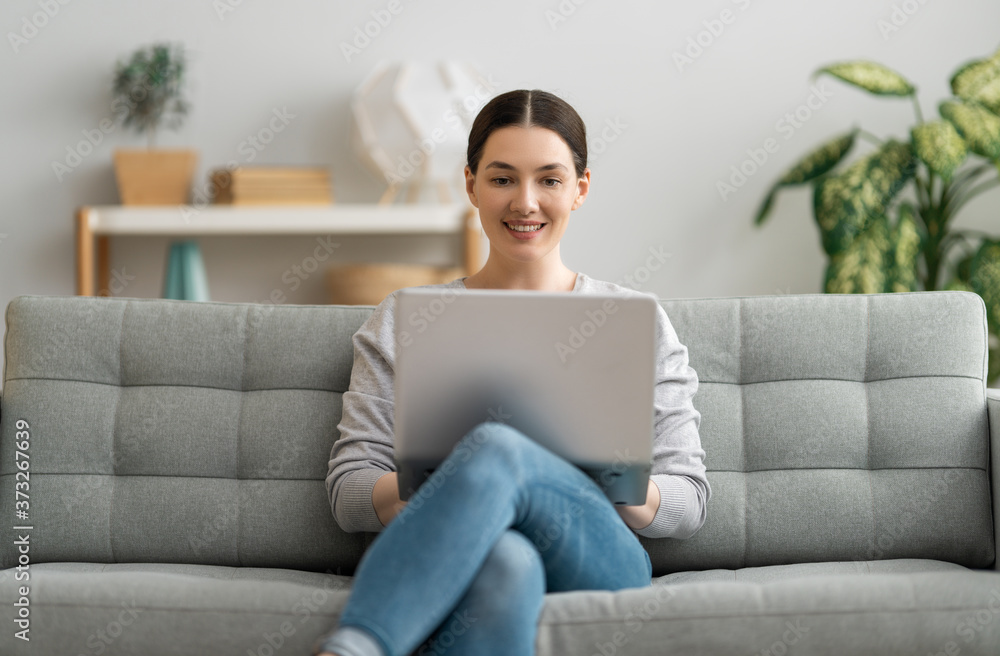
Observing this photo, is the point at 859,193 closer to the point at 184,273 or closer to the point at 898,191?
the point at 898,191

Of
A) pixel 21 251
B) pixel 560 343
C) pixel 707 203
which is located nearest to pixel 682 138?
pixel 707 203

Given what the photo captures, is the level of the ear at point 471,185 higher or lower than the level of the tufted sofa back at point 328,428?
higher

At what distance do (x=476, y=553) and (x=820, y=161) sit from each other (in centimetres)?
202

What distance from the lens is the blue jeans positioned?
0.97m

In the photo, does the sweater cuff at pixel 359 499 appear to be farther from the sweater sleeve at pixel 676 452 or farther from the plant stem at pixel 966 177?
the plant stem at pixel 966 177

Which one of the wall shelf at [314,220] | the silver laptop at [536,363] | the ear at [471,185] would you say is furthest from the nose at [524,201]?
the wall shelf at [314,220]

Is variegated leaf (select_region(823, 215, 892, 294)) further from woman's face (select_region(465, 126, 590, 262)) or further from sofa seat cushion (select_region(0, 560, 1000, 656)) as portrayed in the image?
sofa seat cushion (select_region(0, 560, 1000, 656))

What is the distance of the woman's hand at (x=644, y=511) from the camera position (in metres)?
1.28

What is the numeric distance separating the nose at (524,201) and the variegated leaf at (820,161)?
1414 mm

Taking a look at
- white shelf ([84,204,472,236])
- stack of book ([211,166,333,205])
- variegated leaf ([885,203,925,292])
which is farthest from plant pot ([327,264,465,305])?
variegated leaf ([885,203,925,292])

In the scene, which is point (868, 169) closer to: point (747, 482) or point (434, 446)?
point (747, 482)

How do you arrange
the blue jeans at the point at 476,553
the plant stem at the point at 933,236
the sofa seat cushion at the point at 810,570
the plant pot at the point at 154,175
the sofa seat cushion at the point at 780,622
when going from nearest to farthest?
the blue jeans at the point at 476,553
the sofa seat cushion at the point at 780,622
the sofa seat cushion at the point at 810,570
the plant stem at the point at 933,236
the plant pot at the point at 154,175

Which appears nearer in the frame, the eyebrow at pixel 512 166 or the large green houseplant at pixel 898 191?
the eyebrow at pixel 512 166

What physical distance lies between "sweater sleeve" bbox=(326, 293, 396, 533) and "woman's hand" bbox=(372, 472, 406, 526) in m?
0.02
